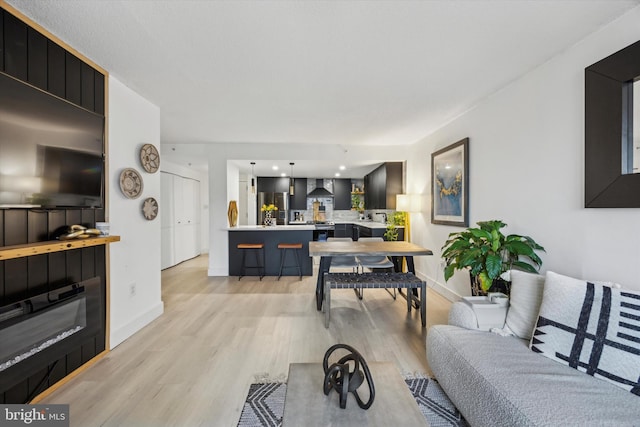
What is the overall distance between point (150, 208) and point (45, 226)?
1.12 m

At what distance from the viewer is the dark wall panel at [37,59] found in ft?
5.75

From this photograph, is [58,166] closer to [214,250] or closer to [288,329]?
[288,329]

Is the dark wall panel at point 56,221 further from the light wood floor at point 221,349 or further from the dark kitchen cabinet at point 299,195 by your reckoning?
the dark kitchen cabinet at point 299,195

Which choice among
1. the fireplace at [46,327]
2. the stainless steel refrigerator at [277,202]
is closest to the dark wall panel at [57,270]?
the fireplace at [46,327]

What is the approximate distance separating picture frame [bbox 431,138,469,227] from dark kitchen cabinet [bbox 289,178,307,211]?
4835 mm

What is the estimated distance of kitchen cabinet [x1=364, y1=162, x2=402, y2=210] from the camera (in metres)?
5.74

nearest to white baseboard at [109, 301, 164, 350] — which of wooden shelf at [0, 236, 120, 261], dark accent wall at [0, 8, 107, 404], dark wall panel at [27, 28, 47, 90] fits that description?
dark accent wall at [0, 8, 107, 404]

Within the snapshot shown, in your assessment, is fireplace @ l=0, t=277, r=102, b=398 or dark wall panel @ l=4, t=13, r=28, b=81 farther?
dark wall panel @ l=4, t=13, r=28, b=81

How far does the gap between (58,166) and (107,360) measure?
160cm

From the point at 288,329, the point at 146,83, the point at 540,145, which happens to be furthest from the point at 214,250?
the point at 540,145

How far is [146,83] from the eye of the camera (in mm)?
2623

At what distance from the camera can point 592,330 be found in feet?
4.58

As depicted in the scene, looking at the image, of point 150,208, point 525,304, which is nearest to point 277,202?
point 150,208

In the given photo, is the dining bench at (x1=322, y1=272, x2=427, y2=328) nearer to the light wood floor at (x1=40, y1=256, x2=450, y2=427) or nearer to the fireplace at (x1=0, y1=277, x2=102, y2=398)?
the light wood floor at (x1=40, y1=256, x2=450, y2=427)
